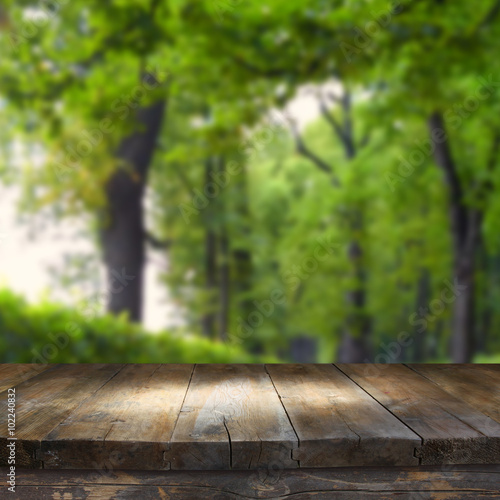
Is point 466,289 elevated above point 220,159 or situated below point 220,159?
below

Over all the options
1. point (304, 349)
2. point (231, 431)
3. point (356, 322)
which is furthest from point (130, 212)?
point (231, 431)

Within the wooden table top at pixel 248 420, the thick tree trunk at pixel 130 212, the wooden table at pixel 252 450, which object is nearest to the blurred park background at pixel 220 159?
the thick tree trunk at pixel 130 212

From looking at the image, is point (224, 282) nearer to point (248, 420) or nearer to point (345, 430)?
point (248, 420)

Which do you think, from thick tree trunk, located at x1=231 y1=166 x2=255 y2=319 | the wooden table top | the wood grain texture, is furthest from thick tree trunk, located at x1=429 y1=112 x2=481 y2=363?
the wood grain texture

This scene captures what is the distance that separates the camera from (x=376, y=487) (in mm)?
1262

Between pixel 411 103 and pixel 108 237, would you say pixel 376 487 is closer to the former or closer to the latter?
pixel 108 237

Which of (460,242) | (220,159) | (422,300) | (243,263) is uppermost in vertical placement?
(220,159)

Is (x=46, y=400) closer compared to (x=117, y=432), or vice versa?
(x=117, y=432)

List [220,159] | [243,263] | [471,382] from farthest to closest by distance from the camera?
[243,263], [220,159], [471,382]

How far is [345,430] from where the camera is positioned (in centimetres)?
127

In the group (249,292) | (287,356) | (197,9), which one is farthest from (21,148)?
(287,356)

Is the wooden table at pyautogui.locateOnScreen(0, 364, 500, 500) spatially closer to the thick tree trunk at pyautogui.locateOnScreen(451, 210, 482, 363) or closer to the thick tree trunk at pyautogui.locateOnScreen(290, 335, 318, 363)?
the thick tree trunk at pyautogui.locateOnScreen(290, 335, 318, 363)

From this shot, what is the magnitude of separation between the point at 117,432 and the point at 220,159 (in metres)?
2.50

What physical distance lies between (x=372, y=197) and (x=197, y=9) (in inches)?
69.3
